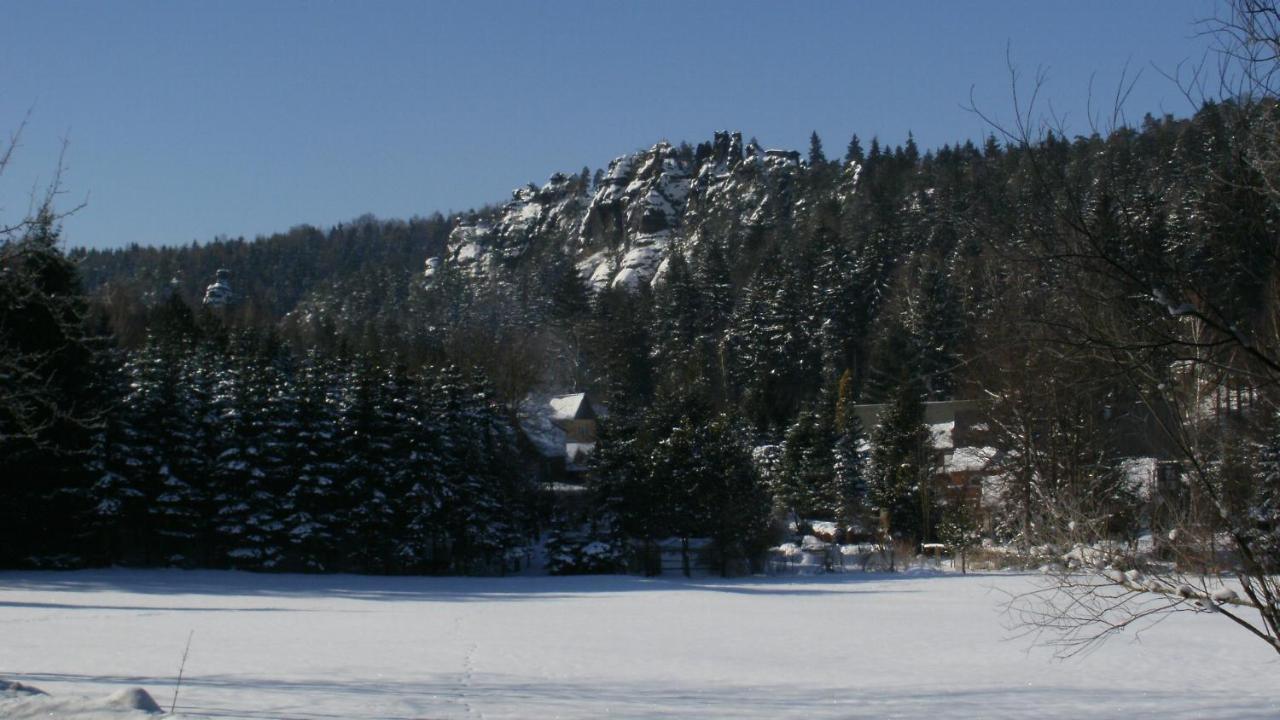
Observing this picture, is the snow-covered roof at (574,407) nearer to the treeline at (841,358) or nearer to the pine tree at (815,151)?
the treeline at (841,358)

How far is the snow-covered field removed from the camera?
9773mm

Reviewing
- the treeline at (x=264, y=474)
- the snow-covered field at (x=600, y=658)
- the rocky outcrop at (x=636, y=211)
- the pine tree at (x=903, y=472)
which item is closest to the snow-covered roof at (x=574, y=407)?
the treeline at (x=264, y=474)

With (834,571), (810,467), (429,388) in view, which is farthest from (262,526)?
(810,467)

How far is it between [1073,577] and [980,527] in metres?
27.4

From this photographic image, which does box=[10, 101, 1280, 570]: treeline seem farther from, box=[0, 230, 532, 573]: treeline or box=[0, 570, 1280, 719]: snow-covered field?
box=[0, 570, 1280, 719]: snow-covered field

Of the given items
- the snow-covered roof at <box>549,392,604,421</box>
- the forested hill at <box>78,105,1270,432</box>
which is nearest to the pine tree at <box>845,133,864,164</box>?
the forested hill at <box>78,105,1270,432</box>

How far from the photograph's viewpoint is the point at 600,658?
14055 mm

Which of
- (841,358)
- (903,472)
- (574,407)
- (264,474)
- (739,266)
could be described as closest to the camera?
(264,474)

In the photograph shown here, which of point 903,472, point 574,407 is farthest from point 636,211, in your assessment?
point 903,472

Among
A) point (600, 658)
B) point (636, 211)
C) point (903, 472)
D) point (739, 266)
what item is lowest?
point (600, 658)

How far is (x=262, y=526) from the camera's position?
33.1 metres

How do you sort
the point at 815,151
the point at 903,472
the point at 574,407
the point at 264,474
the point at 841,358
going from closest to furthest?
the point at 264,474, the point at 903,472, the point at 841,358, the point at 574,407, the point at 815,151

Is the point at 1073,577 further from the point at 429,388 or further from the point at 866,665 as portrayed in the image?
the point at 429,388

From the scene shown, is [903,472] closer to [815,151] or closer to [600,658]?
[600,658]
